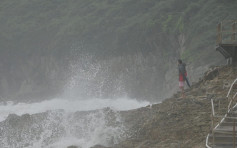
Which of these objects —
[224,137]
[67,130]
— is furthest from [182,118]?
[67,130]

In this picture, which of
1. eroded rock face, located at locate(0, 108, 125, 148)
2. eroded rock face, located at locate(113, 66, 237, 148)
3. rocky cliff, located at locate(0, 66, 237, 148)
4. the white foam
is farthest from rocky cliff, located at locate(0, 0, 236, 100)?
eroded rock face, located at locate(113, 66, 237, 148)

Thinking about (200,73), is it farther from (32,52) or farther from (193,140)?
(32,52)

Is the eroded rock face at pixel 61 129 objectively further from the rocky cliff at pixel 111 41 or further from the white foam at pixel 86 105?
the rocky cliff at pixel 111 41

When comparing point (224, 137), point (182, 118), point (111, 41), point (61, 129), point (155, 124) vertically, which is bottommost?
point (224, 137)

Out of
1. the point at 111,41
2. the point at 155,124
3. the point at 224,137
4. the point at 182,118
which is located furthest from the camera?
the point at 111,41

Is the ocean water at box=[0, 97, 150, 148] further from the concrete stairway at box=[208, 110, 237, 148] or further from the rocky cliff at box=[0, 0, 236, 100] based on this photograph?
the rocky cliff at box=[0, 0, 236, 100]

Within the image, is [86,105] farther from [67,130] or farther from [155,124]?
[155,124]

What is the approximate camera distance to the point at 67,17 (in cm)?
5675

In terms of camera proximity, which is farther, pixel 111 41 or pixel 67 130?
pixel 111 41

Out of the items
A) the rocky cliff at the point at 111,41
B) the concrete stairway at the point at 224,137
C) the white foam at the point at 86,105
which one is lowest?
the concrete stairway at the point at 224,137

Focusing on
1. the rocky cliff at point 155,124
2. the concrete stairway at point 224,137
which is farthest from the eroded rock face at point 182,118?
the concrete stairway at point 224,137

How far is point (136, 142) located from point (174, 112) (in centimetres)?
137

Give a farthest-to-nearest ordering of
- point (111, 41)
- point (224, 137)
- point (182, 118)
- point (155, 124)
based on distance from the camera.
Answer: point (111, 41), point (155, 124), point (182, 118), point (224, 137)

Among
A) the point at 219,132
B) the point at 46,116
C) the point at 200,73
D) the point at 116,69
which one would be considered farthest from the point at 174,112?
the point at 116,69
